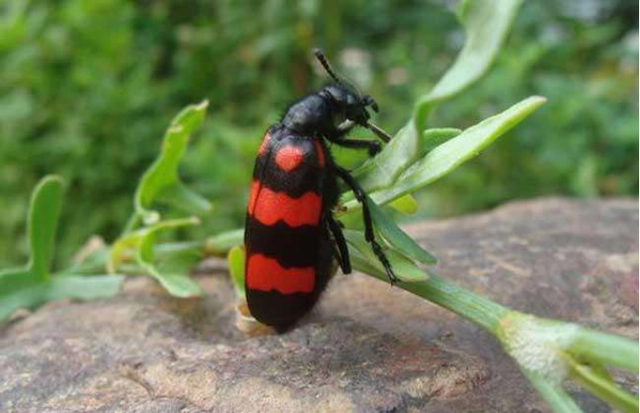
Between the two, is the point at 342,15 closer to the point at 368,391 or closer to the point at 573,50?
the point at 573,50

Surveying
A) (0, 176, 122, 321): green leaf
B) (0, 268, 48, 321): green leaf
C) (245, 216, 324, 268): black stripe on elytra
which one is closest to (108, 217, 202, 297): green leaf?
(0, 176, 122, 321): green leaf

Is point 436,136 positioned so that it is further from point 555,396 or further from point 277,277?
point 555,396

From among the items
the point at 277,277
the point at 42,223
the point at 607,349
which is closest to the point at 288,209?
the point at 277,277

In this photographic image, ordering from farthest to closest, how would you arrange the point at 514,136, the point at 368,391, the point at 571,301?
the point at 514,136 < the point at 571,301 < the point at 368,391

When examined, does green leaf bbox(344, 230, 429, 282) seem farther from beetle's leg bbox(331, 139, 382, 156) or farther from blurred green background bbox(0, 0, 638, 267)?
blurred green background bbox(0, 0, 638, 267)

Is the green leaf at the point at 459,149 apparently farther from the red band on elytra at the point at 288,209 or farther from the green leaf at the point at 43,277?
the green leaf at the point at 43,277

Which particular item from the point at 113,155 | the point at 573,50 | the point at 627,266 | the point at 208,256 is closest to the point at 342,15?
the point at 573,50
